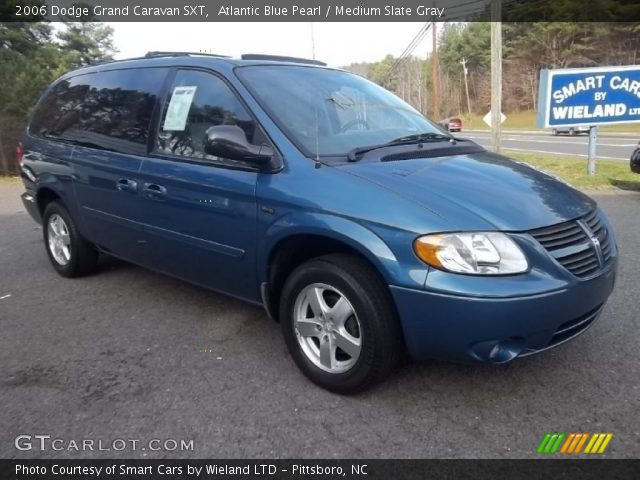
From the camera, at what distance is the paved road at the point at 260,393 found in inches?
94.1

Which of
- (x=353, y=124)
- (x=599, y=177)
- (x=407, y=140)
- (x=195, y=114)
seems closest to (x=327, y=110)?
(x=353, y=124)

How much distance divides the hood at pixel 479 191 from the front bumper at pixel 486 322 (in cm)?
34

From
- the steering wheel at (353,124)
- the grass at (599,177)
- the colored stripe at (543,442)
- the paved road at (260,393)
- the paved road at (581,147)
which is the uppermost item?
the steering wheel at (353,124)

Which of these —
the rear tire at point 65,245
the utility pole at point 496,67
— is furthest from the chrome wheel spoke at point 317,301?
the utility pole at point 496,67

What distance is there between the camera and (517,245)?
2342 mm

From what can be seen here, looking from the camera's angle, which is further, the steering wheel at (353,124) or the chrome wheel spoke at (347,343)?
the steering wheel at (353,124)

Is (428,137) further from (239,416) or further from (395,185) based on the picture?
(239,416)

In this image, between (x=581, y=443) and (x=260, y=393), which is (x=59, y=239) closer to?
(x=260, y=393)

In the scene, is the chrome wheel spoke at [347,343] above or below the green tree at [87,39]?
below

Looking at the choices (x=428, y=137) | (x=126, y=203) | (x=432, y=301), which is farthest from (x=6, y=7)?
(x=432, y=301)

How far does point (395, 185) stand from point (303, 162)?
1.83ft

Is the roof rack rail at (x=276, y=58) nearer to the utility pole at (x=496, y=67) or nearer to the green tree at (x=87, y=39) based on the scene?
the utility pole at (x=496, y=67)

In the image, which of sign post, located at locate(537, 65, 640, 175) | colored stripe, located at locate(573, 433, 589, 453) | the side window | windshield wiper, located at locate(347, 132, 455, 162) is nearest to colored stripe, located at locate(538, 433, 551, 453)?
colored stripe, located at locate(573, 433, 589, 453)
